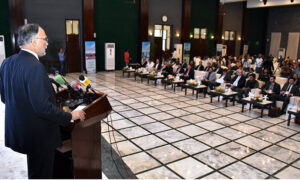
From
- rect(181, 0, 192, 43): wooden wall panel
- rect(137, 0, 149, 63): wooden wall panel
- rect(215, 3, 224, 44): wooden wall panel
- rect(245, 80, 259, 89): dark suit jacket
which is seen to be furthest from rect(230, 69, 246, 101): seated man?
rect(215, 3, 224, 44): wooden wall panel

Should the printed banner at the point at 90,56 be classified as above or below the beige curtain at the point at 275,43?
below

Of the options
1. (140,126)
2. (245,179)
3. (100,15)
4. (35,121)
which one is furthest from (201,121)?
(100,15)

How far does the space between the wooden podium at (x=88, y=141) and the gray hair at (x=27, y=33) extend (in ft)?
2.39

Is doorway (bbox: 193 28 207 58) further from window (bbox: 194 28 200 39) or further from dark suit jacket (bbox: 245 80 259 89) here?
dark suit jacket (bbox: 245 80 259 89)

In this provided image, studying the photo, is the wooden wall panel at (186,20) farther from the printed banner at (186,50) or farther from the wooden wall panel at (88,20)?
the wooden wall panel at (88,20)

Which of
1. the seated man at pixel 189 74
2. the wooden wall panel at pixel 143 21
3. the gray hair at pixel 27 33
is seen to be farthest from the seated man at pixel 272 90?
the wooden wall panel at pixel 143 21

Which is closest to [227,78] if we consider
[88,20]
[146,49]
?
[146,49]

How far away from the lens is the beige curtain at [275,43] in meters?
22.8

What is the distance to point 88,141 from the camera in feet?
8.23

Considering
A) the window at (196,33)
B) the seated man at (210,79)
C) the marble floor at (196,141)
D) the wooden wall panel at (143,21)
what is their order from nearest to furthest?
the marble floor at (196,141)
the seated man at (210,79)
the wooden wall panel at (143,21)
the window at (196,33)

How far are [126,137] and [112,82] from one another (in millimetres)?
6758

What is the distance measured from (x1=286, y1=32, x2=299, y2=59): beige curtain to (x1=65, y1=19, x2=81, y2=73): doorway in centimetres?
1788

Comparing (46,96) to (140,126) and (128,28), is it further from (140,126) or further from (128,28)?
(128,28)

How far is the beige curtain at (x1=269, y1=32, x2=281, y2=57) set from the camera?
896 inches
